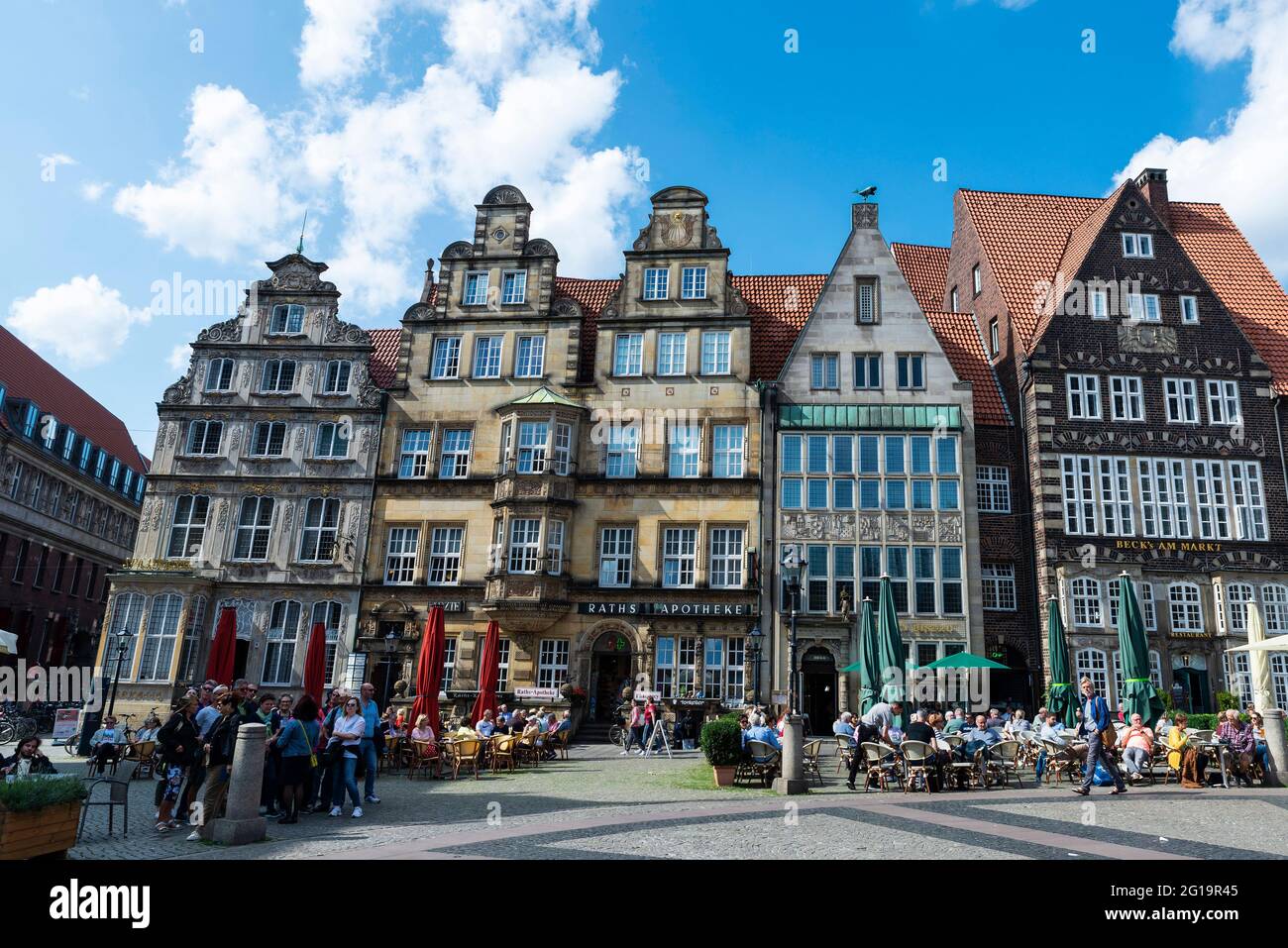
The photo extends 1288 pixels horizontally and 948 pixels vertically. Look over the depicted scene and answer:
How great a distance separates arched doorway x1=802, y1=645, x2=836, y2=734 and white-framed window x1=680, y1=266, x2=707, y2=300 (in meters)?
14.2

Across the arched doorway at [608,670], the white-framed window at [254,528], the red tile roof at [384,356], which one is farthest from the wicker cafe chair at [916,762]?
the white-framed window at [254,528]

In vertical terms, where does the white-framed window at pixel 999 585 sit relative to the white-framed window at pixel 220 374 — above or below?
below

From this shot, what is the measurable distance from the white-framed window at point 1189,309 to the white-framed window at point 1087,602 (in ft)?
37.0

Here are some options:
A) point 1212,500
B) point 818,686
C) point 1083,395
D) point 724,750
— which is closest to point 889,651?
point 724,750

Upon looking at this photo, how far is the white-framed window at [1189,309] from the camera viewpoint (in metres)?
33.0

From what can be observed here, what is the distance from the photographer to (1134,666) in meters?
20.7

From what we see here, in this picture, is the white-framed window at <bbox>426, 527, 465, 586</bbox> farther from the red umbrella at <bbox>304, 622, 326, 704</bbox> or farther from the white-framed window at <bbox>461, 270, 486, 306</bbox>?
the red umbrella at <bbox>304, 622, 326, 704</bbox>

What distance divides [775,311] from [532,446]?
12.5 m

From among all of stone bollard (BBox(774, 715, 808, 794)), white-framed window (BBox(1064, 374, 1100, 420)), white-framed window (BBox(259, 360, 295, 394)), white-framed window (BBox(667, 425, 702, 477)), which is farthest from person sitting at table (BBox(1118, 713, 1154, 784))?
white-framed window (BBox(259, 360, 295, 394))

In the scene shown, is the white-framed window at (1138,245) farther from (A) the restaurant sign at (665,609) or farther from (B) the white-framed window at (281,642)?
(B) the white-framed window at (281,642)

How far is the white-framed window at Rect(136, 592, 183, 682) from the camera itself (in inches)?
1232

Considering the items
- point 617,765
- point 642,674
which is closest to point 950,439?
point 642,674

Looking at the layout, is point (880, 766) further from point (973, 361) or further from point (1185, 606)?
point (973, 361)
